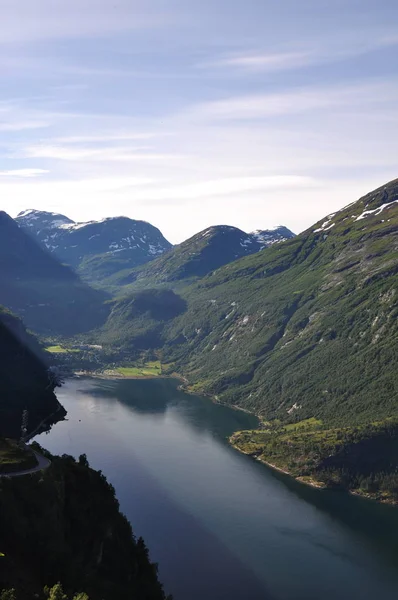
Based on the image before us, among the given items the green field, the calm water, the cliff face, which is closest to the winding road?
the green field

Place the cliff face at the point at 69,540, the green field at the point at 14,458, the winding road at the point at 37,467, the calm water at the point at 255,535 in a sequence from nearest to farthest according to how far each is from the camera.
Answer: the cliff face at the point at 69,540
the winding road at the point at 37,467
the green field at the point at 14,458
the calm water at the point at 255,535

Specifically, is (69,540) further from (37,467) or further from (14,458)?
(14,458)

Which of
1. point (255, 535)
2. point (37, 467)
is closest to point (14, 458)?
point (37, 467)

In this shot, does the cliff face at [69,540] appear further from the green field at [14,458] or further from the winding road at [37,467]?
the green field at [14,458]

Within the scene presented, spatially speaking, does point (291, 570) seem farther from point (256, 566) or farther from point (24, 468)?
point (24, 468)

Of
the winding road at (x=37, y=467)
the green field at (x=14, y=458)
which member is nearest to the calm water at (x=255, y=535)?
the winding road at (x=37, y=467)
